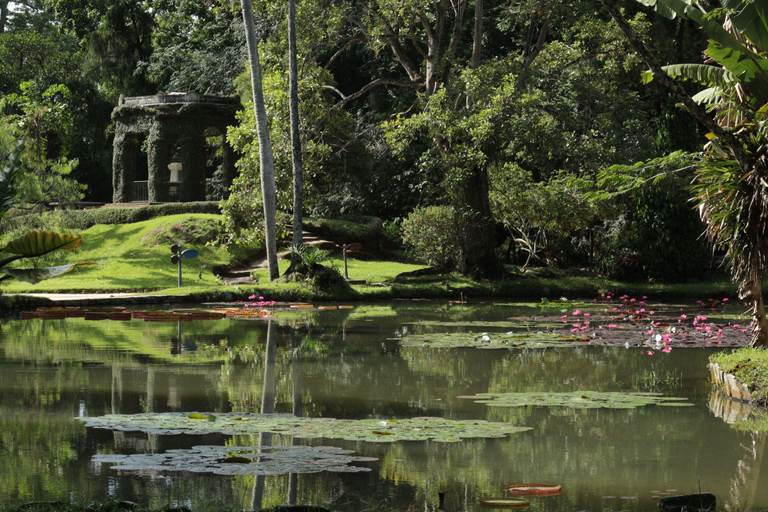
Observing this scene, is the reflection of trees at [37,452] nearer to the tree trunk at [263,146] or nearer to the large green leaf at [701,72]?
the large green leaf at [701,72]

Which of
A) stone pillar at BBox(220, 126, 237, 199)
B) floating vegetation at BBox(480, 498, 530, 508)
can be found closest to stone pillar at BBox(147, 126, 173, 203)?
stone pillar at BBox(220, 126, 237, 199)

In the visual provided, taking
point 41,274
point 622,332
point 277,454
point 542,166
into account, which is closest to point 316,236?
point 542,166

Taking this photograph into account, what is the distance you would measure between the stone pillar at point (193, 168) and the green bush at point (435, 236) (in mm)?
10386

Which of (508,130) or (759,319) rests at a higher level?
(508,130)

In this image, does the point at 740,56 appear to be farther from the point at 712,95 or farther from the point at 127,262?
the point at 127,262

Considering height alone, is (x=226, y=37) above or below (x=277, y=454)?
above

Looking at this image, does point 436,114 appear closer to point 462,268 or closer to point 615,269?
point 462,268

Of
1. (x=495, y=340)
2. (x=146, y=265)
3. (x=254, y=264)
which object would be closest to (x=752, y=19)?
(x=495, y=340)

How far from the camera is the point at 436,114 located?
72.3ft

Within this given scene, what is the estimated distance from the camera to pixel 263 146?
22438 mm

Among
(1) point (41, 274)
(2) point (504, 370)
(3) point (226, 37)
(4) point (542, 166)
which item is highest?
(3) point (226, 37)

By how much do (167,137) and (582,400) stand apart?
26.4 meters

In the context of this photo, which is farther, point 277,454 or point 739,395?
point 739,395

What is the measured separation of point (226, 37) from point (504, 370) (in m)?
30.5
